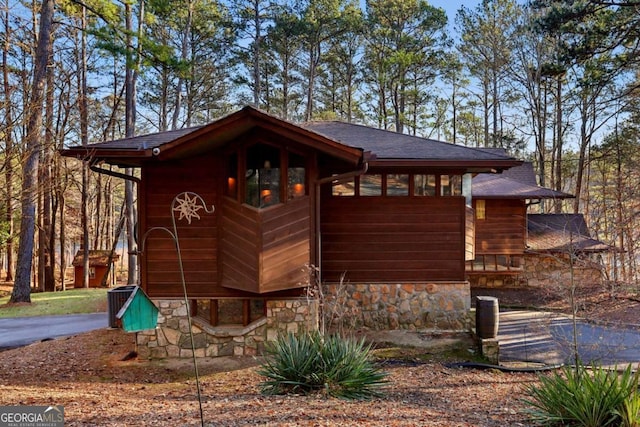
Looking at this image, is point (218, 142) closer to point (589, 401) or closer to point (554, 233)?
point (589, 401)

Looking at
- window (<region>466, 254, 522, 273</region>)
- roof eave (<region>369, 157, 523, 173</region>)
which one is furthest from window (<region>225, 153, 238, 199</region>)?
window (<region>466, 254, 522, 273</region>)

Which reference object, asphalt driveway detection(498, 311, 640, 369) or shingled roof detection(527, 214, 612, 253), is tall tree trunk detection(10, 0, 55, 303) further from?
shingled roof detection(527, 214, 612, 253)

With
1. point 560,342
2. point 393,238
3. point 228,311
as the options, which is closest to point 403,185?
point 393,238

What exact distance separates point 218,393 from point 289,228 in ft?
8.64

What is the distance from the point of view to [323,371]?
4.88 meters

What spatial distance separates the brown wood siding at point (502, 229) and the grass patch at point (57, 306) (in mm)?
12003

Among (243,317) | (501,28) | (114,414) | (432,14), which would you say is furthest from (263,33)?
(114,414)

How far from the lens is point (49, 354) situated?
7215mm

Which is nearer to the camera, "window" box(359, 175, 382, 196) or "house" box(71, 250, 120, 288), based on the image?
"window" box(359, 175, 382, 196)

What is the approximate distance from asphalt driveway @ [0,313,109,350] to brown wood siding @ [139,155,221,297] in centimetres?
366

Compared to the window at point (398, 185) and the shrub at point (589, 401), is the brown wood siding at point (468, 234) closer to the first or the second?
the window at point (398, 185)

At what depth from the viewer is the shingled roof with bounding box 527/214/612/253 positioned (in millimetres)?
13477

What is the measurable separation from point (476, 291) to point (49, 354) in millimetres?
11888

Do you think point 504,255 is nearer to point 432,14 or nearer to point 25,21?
point 432,14
